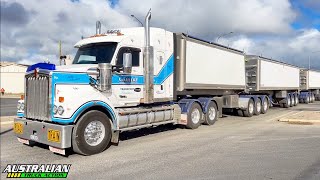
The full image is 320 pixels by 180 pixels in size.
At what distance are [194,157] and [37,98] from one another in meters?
4.13

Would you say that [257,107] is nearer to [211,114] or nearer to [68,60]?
[211,114]

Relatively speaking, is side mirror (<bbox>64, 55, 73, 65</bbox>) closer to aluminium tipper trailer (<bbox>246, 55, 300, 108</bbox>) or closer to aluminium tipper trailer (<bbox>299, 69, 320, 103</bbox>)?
aluminium tipper trailer (<bbox>246, 55, 300, 108</bbox>)

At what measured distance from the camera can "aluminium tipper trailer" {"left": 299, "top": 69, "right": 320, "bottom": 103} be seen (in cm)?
3231

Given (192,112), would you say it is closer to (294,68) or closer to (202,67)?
(202,67)

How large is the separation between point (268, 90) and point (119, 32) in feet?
47.0

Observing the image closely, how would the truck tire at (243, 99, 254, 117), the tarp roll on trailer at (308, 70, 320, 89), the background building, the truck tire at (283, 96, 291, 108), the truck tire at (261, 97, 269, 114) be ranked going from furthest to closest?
1. the background building
2. the tarp roll on trailer at (308, 70, 320, 89)
3. the truck tire at (283, 96, 291, 108)
4. the truck tire at (261, 97, 269, 114)
5. the truck tire at (243, 99, 254, 117)

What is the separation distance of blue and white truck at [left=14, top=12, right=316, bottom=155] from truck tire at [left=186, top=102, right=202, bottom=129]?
0.04 metres

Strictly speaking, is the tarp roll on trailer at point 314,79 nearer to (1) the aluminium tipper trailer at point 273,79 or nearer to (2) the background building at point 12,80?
(1) the aluminium tipper trailer at point 273,79

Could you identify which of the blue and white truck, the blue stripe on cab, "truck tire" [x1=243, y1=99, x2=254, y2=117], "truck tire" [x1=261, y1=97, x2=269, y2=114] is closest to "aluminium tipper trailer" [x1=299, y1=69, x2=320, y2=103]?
"truck tire" [x1=261, y1=97, x2=269, y2=114]

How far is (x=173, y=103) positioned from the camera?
1219 cm

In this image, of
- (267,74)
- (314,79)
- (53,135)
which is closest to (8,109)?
(53,135)

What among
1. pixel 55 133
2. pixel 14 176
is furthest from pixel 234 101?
pixel 14 176

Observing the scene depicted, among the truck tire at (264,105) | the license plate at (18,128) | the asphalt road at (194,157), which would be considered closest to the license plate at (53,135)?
the asphalt road at (194,157)

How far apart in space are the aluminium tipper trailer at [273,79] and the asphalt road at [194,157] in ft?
28.1
